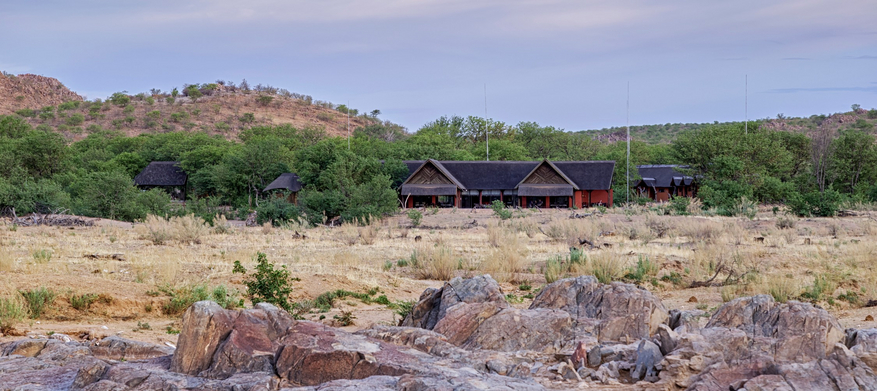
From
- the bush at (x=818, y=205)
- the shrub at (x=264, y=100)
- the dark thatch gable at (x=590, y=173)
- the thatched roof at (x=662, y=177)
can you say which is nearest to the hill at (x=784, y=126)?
the thatched roof at (x=662, y=177)

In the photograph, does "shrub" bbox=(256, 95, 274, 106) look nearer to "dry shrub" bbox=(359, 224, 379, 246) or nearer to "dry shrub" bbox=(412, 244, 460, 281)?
"dry shrub" bbox=(359, 224, 379, 246)

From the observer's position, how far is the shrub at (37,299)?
12.2 metres

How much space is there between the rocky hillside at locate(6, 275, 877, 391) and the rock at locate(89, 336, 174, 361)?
0.5 inches

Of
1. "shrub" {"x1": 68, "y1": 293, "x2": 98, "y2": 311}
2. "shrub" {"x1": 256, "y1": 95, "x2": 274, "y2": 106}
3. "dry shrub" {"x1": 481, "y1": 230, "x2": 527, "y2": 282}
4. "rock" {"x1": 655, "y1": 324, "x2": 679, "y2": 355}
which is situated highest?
"shrub" {"x1": 256, "y1": 95, "x2": 274, "y2": 106}

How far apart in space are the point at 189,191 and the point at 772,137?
46.6m

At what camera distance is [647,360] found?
790cm

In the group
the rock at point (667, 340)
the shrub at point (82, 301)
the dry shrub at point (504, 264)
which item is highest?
the rock at point (667, 340)

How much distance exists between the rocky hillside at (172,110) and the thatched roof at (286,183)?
54875 mm

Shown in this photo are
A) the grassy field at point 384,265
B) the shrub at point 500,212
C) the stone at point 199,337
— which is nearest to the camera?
the stone at point 199,337

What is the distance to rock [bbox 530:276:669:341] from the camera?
9.52 meters

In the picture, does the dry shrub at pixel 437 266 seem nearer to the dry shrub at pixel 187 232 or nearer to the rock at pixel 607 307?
the rock at pixel 607 307

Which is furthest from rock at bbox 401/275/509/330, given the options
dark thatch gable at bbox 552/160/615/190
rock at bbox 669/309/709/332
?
dark thatch gable at bbox 552/160/615/190

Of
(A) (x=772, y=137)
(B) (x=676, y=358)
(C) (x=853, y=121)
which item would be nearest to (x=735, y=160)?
(A) (x=772, y=137)

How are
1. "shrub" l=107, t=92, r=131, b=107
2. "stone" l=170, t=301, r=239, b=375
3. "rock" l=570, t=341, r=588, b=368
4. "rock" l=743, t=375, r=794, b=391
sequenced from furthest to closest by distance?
Answer: "shrub" l=107, t=92, r=131, b=107 → "rock" l=570, t=341, r=588, b=368 → "stone" l=170, t=301, r=239, b=375 → "rock" l=743, t=375, r=794, b=391
